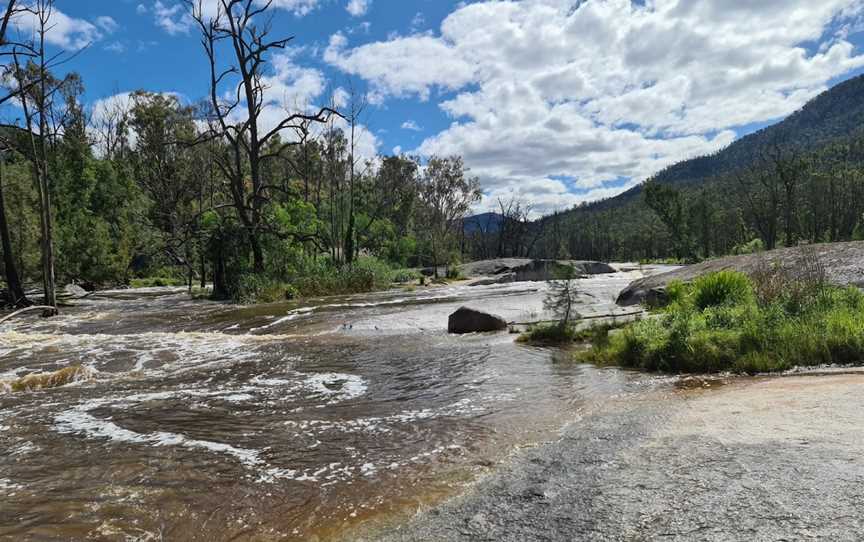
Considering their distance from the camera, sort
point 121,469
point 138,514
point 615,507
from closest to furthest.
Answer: point 615,507
point 138,514
point 121,469

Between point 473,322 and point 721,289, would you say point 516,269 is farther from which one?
point 721,289

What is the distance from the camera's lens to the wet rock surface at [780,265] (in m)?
10.1

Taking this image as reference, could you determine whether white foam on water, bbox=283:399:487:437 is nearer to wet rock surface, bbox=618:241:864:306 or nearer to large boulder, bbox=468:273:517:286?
wet rock surface, bbox=618:241:864:306

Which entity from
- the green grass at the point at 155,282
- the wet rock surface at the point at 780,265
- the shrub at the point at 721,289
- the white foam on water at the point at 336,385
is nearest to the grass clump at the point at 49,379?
the white foam on water at the point at 336,385

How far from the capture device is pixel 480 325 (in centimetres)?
1213

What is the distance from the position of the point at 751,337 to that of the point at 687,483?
480 cm

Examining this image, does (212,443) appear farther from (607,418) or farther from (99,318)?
(99,318)

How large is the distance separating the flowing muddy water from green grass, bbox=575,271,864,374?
0.68 meters

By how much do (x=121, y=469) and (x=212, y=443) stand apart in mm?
812

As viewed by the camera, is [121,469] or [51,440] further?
[51,440]

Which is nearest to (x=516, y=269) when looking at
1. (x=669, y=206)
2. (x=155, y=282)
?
(x=155, y=282)

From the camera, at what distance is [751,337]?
23.9ft

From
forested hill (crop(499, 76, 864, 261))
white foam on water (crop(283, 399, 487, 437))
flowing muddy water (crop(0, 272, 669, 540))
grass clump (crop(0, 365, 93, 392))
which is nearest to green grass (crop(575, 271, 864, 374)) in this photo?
flowing muddy water (crop(0, 272, 669, 540))

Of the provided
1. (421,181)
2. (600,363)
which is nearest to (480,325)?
(600,363)
